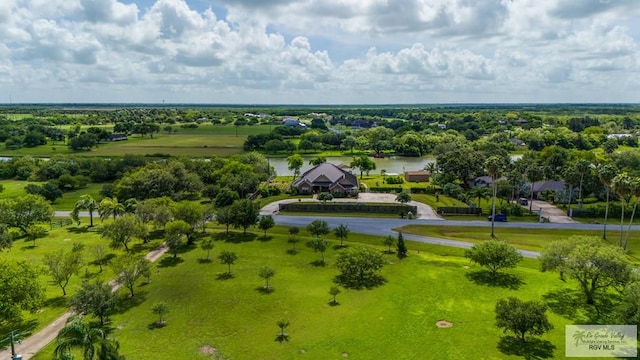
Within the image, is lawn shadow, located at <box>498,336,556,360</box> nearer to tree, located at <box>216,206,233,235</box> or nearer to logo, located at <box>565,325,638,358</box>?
logo, located at <box>565,325,638,358</box>

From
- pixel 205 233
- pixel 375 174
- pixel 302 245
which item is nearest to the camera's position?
pixel 302 245

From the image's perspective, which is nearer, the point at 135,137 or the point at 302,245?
the point at 302,245

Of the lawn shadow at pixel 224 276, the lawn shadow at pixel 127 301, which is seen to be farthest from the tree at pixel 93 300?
the lawn shadow at pixel 224 276

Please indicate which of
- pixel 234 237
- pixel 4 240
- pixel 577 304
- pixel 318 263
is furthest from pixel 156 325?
pixel 577 304

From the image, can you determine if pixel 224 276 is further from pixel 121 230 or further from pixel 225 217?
pixel 121 230

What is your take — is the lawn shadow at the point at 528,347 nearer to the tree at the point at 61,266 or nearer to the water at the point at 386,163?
the tree at the point at 61,266

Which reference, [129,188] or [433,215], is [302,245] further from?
[129,188]

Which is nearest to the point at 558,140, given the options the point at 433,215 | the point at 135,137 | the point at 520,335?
the point at 433,215
